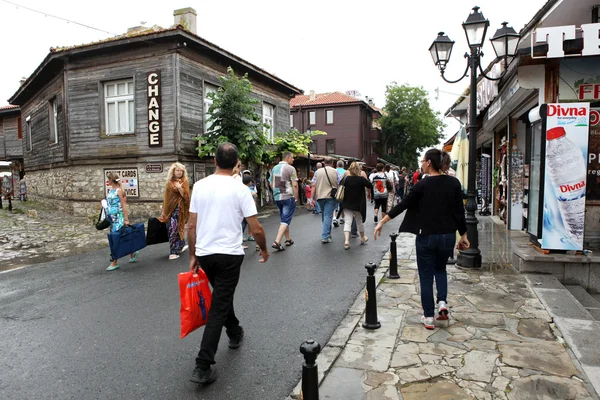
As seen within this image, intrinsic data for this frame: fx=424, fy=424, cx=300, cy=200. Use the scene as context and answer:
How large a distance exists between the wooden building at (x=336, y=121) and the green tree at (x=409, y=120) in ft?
17.8

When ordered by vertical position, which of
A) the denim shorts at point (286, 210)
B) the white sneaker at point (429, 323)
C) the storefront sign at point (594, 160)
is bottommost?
the white sneaker at point (429, 323)

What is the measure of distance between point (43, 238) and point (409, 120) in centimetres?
4513

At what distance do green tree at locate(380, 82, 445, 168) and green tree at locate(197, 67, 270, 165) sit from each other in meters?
38.6

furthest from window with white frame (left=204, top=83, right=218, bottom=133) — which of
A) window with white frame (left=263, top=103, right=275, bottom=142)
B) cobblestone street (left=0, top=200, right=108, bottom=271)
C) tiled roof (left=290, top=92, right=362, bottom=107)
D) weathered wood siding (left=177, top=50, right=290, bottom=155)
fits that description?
tiled roof (left=290, top=92, right=362, bottom=107)

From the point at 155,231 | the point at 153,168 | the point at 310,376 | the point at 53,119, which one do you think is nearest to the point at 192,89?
the point at 153,168

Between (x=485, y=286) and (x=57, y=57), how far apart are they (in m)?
16.8

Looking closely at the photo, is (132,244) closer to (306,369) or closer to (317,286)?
(317,286)

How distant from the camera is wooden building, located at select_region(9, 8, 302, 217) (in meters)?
14.8

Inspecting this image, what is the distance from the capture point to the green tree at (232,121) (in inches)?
579

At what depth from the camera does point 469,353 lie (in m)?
3.69

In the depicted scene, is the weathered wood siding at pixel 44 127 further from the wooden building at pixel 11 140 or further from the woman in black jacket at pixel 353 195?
the woman in black jacket at pixel 353 195

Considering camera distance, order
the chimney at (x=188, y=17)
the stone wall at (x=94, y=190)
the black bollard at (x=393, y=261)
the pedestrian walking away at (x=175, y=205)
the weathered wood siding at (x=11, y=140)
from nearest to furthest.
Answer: the black bollard at (x=393, y=261) → the pedestrian walking away at (x=175, y=205) → the stone wall at (x=94, y=190) → the chimney at (x=188, y=17) → the weathered wood siding at (x=11, y=140)

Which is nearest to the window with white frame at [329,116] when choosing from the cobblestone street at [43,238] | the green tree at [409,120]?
the green tree at [409,120]

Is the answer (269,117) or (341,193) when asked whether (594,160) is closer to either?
(341,193)
